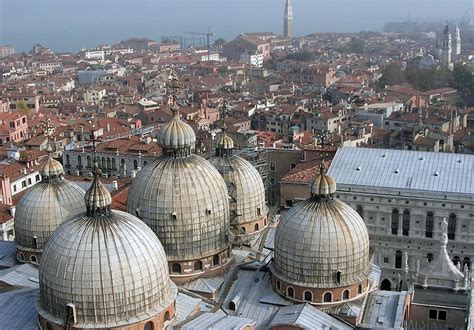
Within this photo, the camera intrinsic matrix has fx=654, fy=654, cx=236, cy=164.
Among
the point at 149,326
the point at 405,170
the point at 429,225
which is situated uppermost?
the point at 405,170

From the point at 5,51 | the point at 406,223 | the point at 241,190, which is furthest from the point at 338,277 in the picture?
the point at 5,51

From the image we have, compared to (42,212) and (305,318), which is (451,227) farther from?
(42,212)

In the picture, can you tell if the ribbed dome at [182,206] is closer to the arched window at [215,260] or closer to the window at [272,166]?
the arched window at [215,260]

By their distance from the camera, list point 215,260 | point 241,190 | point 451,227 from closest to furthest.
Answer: point 215,260 < point 241,190 < point 451,227

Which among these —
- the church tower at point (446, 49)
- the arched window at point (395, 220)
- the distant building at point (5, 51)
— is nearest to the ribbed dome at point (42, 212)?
the arched window at point (395, 220)

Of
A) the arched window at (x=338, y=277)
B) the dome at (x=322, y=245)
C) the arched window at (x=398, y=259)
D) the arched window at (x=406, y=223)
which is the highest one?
the dome at (x=322, y=245)

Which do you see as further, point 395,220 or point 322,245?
point 395,220
